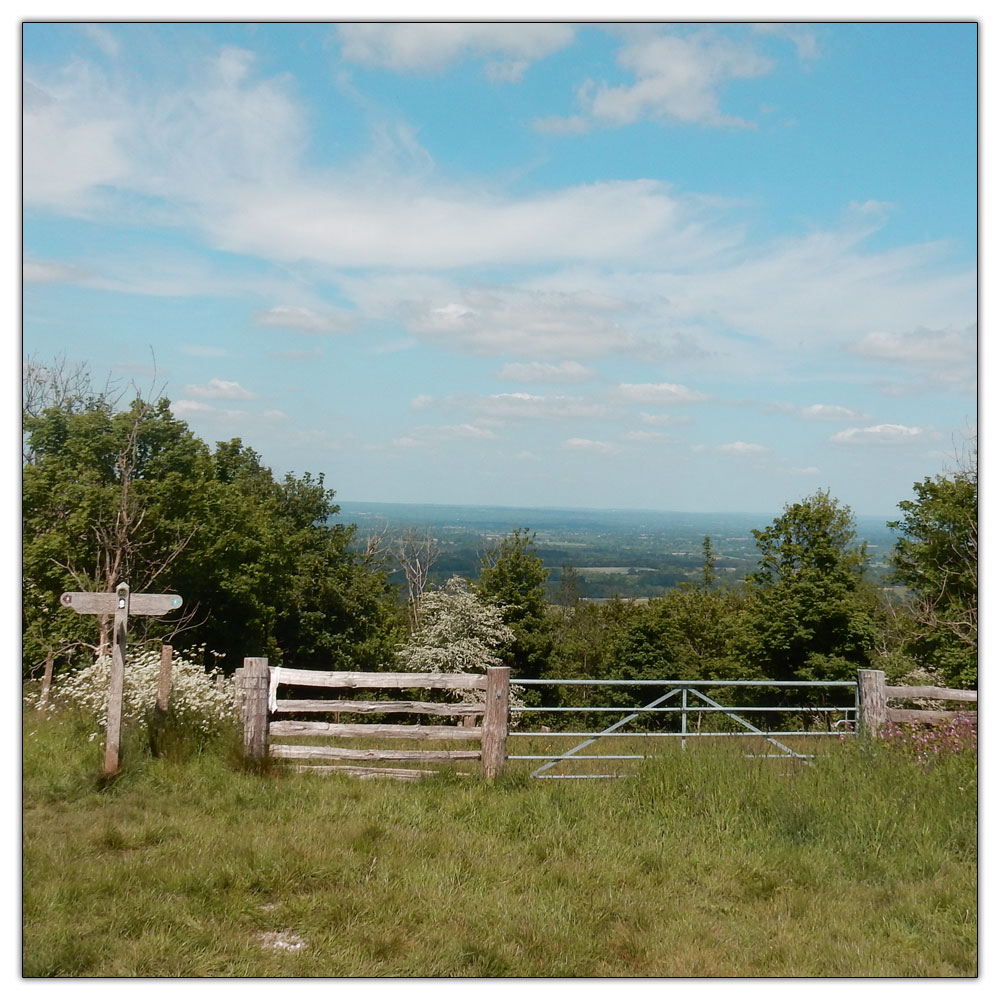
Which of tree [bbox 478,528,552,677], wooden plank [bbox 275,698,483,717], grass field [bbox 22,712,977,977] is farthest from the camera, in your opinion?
tree [bbox 478,528,552,677]

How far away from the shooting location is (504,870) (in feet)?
16.9

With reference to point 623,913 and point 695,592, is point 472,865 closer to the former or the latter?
point 623,913

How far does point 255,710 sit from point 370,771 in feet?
4.09

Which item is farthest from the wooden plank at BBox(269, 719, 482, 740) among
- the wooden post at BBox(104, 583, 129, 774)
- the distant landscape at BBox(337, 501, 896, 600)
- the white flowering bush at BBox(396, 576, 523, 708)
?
the distant landscape at BBox(337, 501, 896, 600)

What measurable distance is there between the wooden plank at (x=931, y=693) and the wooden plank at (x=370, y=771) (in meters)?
4.92

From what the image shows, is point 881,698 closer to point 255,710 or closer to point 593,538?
point 255,710

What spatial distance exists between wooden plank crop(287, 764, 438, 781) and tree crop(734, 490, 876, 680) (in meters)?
23.7

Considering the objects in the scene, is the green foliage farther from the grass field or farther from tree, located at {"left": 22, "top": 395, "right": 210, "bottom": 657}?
the grass field

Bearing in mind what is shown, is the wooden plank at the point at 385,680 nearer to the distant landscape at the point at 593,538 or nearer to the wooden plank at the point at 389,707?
the wooden plank at the point at 389,707

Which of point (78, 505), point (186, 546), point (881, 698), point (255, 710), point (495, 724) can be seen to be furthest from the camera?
point (186, 546)

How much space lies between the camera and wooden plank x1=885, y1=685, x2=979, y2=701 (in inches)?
305

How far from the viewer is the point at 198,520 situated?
24.4 metres

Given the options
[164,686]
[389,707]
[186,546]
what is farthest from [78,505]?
[389,707]

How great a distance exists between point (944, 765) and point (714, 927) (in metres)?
3.42
